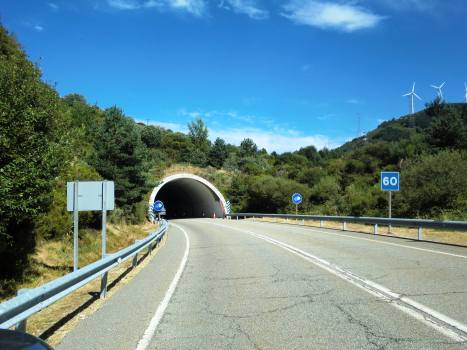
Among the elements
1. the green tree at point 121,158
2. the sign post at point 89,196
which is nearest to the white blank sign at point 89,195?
the sign post at point 89,196

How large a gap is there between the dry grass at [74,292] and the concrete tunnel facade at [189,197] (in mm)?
21316

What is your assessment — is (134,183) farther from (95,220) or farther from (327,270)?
(327,270)

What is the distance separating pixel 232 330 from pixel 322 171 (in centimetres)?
4794

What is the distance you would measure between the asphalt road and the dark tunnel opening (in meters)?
36.7

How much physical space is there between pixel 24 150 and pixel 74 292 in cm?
411

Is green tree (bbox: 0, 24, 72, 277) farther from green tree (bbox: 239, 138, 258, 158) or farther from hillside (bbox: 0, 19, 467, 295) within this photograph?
green tree (bbox: 239, 138, 258, 158)

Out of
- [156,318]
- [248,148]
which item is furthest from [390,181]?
[248,148]

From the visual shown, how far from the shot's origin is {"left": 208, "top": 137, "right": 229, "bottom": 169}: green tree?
70.6 metres

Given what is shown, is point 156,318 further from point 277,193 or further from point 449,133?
point 449,133

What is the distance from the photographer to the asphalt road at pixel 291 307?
431cm

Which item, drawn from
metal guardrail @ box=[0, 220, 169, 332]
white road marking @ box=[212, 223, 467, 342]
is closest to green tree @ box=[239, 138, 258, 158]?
white road marking @ box=[212, 223, 467, 342]

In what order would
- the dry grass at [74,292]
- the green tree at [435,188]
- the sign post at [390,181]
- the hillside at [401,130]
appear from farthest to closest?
the hillside at [401,130] → the green tree at [435,188] → the sign post at [390,181] → the dry grass at [74,292]

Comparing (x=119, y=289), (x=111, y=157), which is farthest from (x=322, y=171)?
(x=119, y=289)

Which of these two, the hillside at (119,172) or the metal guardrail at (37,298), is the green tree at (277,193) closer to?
the hillside at (119,172)
